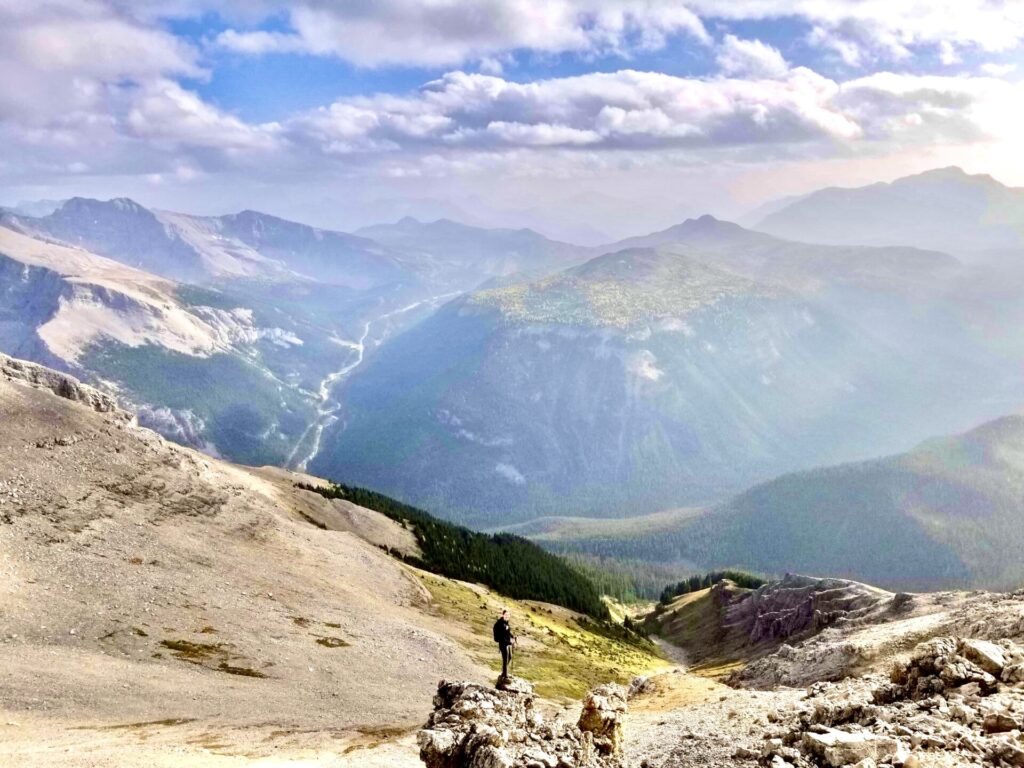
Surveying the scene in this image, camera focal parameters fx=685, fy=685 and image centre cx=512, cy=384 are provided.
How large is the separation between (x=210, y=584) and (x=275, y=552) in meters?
16.8

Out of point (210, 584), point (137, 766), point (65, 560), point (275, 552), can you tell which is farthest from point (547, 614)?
point (137, 766)

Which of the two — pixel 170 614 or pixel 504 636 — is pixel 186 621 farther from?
pixel 504 636

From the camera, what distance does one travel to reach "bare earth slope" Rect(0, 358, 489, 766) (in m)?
52.8

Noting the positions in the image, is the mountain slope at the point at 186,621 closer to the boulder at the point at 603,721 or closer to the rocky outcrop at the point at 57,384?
the rocky outcrop at the point at 57,384

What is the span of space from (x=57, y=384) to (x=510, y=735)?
10533 cm

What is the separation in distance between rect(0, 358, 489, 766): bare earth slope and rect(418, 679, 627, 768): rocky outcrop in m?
15.3

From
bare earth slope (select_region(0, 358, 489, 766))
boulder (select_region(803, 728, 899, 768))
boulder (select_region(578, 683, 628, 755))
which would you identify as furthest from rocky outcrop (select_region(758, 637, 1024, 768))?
bare earth slope (select_region(0, 358, 489, 766))

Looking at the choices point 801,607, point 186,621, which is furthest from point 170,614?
point 801,607

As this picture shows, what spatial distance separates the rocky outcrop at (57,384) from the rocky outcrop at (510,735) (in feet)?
296

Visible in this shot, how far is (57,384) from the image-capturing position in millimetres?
108750

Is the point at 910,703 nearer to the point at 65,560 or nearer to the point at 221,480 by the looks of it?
the point at 65,560

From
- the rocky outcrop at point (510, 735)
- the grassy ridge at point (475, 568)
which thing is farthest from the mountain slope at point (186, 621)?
the grassy ridge at point (475, 568)

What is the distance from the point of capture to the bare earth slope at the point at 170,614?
52.8 meters

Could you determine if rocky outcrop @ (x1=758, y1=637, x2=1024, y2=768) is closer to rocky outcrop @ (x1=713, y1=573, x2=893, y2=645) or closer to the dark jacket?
the dark jacket
